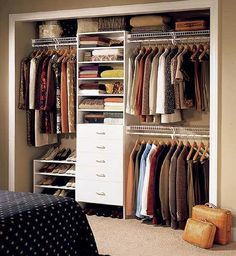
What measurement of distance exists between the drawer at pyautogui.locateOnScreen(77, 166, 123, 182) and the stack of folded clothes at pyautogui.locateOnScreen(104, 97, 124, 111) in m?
0.63

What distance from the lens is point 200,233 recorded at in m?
4.50

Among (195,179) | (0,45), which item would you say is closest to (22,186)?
(0,45)

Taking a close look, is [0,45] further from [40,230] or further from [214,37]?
[40,230]

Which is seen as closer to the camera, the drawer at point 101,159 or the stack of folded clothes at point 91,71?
the drawer at point 101,159

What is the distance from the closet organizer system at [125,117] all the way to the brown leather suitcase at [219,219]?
0.34 metres

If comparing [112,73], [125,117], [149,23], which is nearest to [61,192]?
[125,117]

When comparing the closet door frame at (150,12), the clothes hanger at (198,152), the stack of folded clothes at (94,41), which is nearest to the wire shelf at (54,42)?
the stack of folded clothes at (94,41)

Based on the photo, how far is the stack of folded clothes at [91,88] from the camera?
555cm

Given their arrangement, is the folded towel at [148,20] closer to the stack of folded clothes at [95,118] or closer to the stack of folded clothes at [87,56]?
the stack of folded clothes at [87,56]

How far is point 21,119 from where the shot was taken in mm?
5887

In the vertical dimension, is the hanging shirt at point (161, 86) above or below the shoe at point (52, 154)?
above

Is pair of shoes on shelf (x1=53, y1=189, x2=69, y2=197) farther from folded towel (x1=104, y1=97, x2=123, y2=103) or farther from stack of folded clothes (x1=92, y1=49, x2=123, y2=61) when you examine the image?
stack of folded clothes (x1=92, y1=49, x2=123, y2=61)

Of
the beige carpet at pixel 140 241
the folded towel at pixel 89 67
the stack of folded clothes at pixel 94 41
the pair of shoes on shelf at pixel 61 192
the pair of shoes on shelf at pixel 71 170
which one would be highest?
the stack of folded clothes at pixel 94 41

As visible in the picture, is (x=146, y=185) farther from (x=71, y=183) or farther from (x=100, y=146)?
(x=71, y=183)
